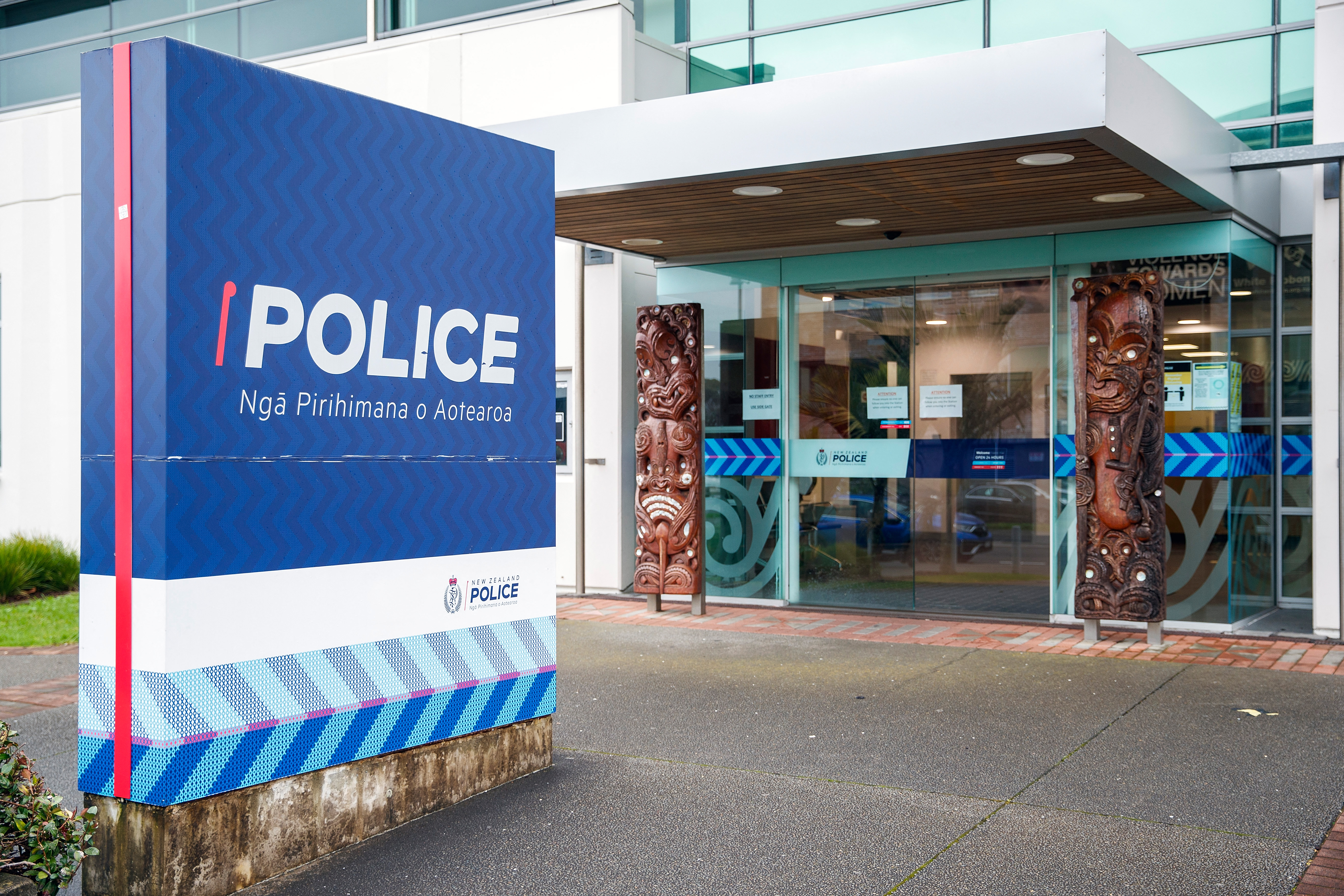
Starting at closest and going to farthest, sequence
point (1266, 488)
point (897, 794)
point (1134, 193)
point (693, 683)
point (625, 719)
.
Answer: point (897, 794), point (625, 719), point (693, 683), point (1134, 193), point (1266, 488)

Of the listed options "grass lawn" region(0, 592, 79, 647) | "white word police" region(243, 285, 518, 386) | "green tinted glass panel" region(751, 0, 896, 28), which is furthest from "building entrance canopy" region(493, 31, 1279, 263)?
"grass lawn" region(0, 592, 79, 647)

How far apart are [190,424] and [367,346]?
0.88m

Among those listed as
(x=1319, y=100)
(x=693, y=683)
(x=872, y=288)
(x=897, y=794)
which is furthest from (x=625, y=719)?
(x=1319, y=100)

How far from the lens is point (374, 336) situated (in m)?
4.91

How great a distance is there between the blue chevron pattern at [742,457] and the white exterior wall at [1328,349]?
4.43 metres

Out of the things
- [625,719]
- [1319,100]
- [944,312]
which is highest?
[1319,100]

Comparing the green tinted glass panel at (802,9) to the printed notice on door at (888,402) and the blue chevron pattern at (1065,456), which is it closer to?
the printed notice on door at (888,402)

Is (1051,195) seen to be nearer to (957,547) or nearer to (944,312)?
(944,312)

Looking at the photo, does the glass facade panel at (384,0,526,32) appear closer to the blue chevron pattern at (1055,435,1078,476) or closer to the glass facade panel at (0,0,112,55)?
the glass facade panel at (0,0,112,55)

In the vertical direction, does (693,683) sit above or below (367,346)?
below

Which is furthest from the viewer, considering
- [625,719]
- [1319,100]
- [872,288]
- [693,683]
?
[872,288]

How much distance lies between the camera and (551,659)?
586 cm

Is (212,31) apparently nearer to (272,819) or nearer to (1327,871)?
(272,819)

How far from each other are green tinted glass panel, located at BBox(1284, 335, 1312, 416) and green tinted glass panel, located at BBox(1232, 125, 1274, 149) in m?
1.67
